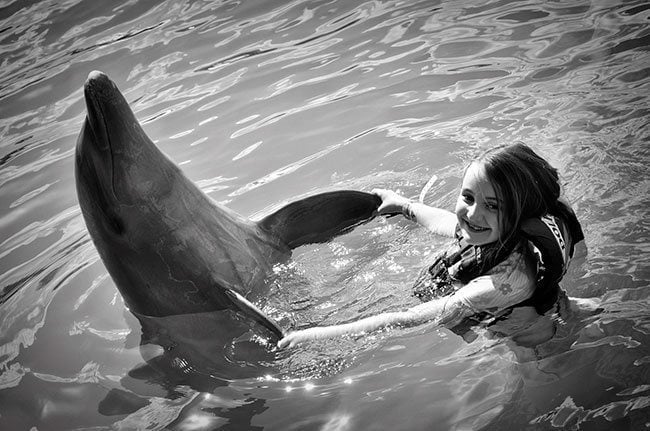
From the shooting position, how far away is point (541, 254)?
3.50m

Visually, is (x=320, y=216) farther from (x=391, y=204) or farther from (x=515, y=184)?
(x=515, y=184)

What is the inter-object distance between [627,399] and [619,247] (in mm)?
1257

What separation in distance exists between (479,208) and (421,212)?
1.34 m

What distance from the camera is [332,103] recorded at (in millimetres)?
7262

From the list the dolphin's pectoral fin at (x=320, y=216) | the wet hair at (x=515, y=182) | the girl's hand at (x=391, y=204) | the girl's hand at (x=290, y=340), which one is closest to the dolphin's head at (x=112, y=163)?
the dolphin's pectoral fin at (x=320, y=216)

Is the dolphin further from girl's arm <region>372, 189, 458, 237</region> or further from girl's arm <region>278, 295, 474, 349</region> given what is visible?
girl's arm <region>372, 189, 458, 237</region>

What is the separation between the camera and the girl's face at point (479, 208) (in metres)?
3.49

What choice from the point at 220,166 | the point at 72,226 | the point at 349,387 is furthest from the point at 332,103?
the point at 349,387

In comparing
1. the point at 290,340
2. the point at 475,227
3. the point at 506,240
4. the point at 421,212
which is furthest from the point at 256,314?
the point at 421,212

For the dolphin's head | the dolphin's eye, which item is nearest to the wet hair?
A: the dolphin's head

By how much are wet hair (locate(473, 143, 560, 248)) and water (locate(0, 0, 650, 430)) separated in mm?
781

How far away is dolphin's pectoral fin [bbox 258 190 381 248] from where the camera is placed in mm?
4699

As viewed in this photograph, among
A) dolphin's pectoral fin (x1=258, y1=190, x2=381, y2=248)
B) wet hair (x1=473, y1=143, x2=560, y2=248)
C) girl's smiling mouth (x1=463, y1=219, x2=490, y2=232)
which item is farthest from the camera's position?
dolphin's pectoral fin (x1=258, y1=190, x2=381, y2=248)

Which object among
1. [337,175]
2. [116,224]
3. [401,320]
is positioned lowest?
[401,320]
